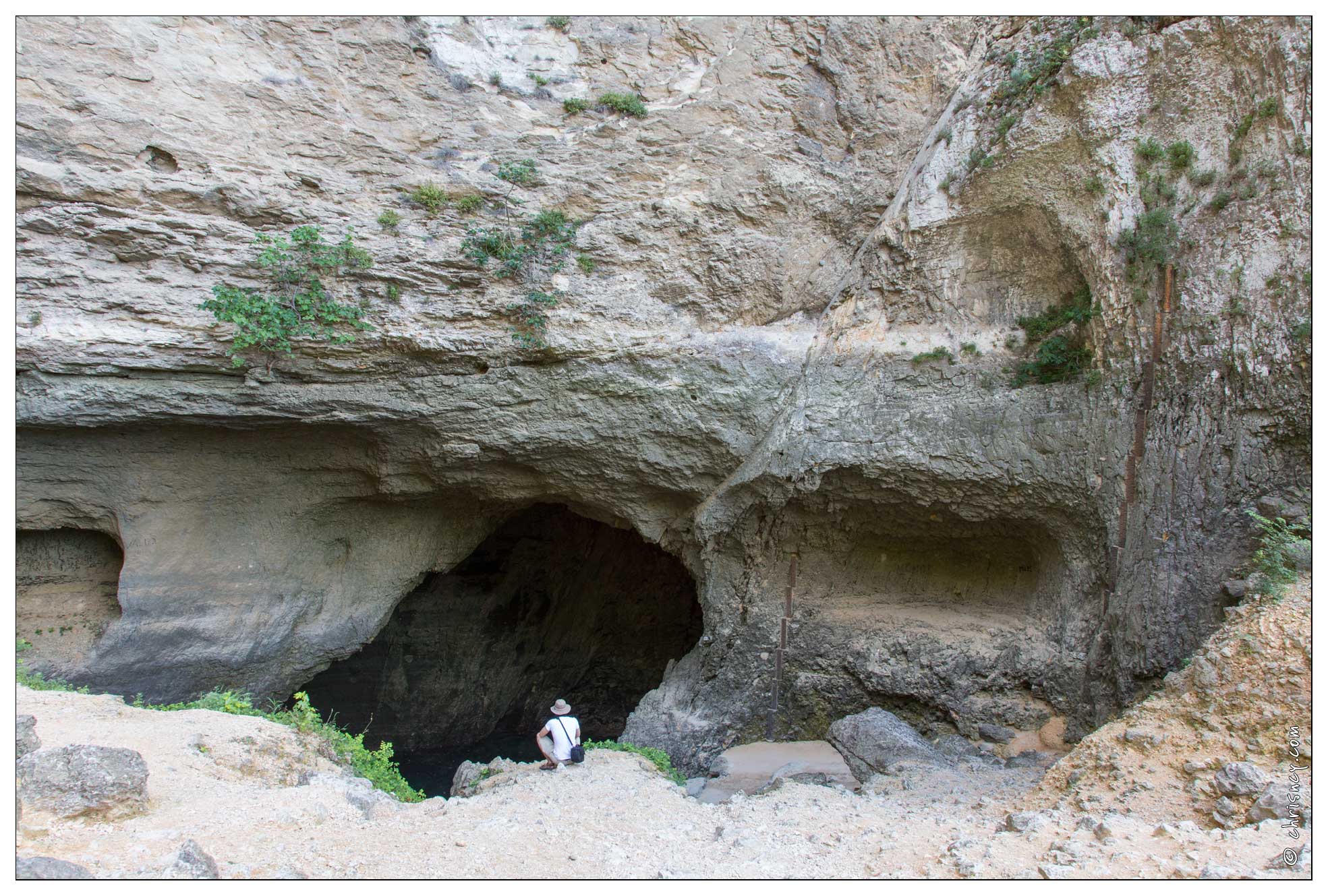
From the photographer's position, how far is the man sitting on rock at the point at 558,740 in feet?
19.0

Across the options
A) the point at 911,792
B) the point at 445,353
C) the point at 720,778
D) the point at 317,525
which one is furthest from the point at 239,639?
the point at 911,792

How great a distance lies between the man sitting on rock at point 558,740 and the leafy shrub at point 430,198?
4.74 metres

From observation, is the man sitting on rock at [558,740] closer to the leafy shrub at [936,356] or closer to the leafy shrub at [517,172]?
→ the leafy shrub at [936,356]

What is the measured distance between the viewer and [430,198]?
23.4ft

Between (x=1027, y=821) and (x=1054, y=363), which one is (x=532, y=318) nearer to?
(x=1054, y=363)

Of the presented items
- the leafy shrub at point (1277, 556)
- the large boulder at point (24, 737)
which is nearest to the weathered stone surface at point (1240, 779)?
the leafy shrub at point (1277, 556)

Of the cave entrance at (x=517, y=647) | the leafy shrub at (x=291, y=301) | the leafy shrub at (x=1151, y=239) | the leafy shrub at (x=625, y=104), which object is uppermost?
the leafy shrub at (x=625, y=104)

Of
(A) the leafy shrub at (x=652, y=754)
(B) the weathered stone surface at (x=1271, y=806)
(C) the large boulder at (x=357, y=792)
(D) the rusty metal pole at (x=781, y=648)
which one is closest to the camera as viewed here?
(B) the weathered stone surface at (x=1271, y=806)

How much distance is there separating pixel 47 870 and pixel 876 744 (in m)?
6.14

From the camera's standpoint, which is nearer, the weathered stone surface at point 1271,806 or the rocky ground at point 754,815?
the rocky ground at point 754,815

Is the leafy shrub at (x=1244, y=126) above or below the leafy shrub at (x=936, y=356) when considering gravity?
above

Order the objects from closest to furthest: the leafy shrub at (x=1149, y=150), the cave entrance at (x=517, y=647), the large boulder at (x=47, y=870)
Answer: the large boulder at (x=47, y=870), the leafy shrub at (x=1149, y=150), the cave entrance at (x=517, y=647)

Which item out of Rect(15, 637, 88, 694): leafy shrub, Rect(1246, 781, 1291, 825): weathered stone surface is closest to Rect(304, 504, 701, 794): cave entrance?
Rect(15, 637, 88, 694): leafy shrub

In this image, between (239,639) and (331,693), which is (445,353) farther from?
(331,693)
